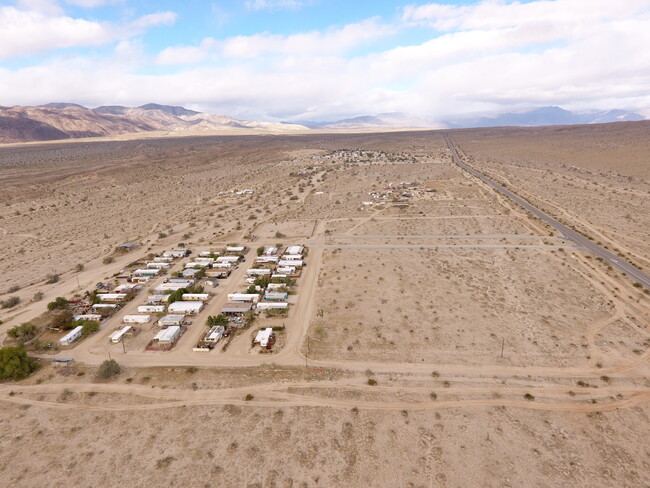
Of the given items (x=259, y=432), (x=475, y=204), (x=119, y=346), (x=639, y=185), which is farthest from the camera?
(x=639, y=185)

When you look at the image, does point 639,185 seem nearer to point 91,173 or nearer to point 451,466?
point 451,466

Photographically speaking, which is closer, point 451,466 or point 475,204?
point 451,466

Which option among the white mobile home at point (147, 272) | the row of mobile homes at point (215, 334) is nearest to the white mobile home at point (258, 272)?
the row of mobile homes at point (215, 334)

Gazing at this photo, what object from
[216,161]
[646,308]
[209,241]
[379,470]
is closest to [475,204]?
[646,308]

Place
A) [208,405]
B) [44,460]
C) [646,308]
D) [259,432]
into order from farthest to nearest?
1. [646,308]
2. [208,405]
3. [259,432]
4. [44,460]

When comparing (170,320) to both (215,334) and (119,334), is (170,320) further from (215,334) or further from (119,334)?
(215,334)

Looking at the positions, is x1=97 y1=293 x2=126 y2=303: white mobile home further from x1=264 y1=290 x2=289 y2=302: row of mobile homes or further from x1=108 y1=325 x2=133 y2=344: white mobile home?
x1=264 y1=290 x2=289 y2=302: row of mobile homes

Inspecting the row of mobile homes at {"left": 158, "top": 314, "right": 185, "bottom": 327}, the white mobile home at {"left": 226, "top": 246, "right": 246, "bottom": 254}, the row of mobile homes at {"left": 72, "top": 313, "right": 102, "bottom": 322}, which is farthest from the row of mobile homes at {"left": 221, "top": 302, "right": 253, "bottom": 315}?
the white mobile home at {"left": 226, "top": 246, "right": 246, "bottom": 254}
